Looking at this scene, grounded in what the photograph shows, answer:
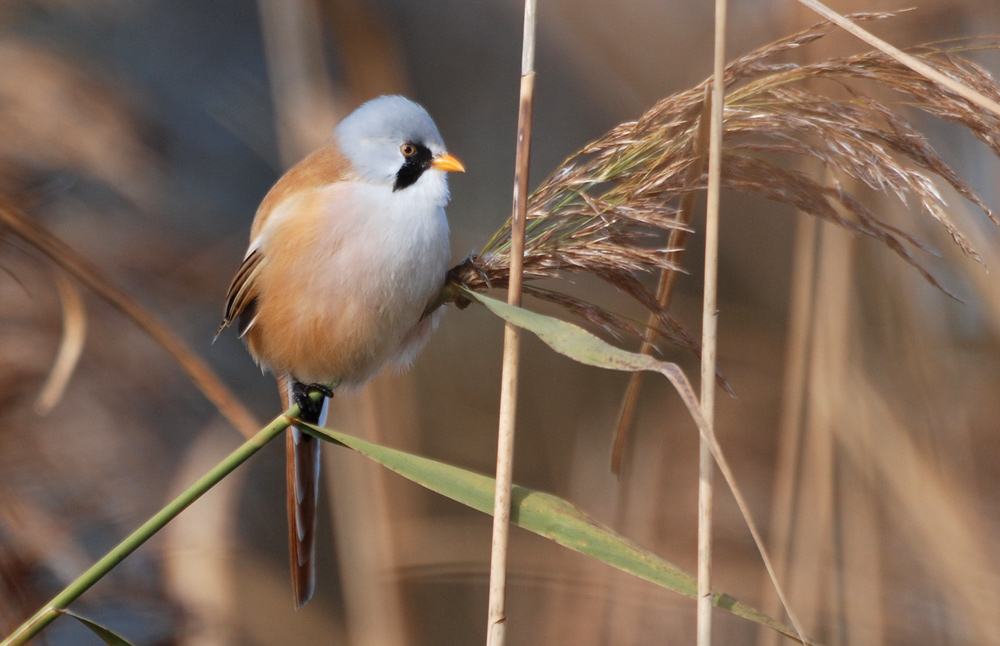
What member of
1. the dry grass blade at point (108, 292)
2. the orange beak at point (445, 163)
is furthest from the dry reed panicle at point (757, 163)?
the dry grass blade at point (108, 292)

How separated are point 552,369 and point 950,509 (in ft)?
5.04

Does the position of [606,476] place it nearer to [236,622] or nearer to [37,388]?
[236,622]

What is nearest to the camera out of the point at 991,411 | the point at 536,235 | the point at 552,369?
the point at 536,235

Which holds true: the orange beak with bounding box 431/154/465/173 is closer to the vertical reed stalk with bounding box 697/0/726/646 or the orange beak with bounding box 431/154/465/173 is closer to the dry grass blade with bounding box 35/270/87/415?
the vertical reed stalk with bounding box 697/0/726/646

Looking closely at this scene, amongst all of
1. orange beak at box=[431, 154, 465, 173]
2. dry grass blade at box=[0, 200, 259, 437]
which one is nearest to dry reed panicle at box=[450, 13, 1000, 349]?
orange beak at box=[431, 154, 465, 173]

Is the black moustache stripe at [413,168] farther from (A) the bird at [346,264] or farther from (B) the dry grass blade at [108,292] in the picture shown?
(B) the dry grass blade at [108,292]

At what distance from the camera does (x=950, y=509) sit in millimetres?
2125

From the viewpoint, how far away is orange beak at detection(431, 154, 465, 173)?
5.68 feet

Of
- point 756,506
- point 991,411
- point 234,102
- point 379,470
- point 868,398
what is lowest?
point 379,470

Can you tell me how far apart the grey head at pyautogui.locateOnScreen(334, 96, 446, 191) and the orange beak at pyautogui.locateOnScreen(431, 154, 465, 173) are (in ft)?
0.03

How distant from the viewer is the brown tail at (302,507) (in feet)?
5.24

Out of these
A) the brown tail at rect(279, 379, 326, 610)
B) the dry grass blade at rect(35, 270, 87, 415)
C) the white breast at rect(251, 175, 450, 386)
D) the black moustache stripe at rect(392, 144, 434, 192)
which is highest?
the black moustache stripe at rect(392, 144, 434, 192)

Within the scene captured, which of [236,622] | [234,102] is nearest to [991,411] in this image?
[236,622]

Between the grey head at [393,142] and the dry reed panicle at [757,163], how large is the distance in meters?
0.48
